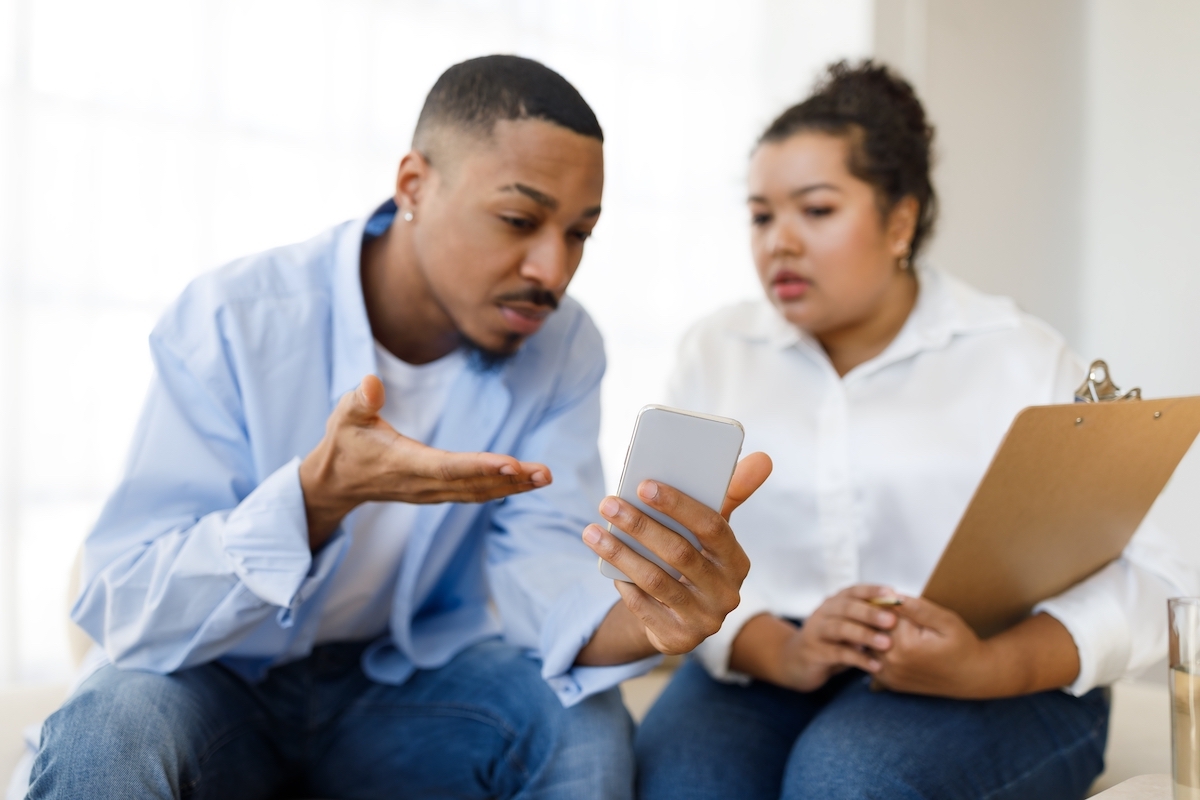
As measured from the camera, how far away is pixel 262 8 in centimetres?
201

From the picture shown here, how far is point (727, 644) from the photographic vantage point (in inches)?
48.4

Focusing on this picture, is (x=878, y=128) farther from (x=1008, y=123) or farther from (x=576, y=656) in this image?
(x=1008, y=123)

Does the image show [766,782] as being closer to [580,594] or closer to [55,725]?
[580,594]

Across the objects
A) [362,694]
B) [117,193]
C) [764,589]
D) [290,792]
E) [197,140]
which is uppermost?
[197,140]

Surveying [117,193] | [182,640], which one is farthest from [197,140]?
[182,640]

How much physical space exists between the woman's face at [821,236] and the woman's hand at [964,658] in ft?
1.57

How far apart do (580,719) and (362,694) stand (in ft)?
1.01

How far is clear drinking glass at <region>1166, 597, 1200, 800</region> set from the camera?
716mm

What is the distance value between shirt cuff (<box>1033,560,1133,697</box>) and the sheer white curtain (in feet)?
5.39

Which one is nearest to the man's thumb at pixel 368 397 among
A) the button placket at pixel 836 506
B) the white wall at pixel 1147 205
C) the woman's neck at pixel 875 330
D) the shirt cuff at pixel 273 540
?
the shirt cuff at pixel 273 540

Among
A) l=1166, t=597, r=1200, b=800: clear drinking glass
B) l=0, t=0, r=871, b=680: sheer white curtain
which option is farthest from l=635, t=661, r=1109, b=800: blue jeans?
l=0, t=0, r=871, b=680: sheer white curtain

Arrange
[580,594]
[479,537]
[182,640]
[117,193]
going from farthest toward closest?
[117,193]
[479,537]
[580,594]
[182,640]

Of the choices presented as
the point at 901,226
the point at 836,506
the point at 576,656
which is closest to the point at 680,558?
the point at 576,656

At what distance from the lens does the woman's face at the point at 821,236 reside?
1351 mm
